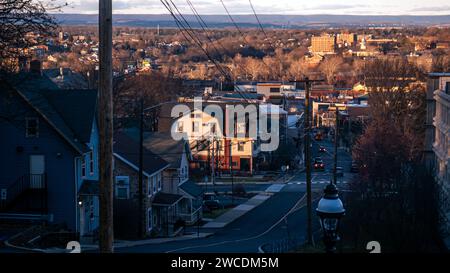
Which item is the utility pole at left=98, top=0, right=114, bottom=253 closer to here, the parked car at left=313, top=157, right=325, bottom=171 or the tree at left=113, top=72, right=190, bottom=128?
the parked car at left=313, top=157, right=325, bottom=171

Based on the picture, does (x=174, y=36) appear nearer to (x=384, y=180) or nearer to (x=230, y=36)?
(x=230, y=36)

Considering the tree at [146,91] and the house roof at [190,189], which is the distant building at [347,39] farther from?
the house roof at [190,189]

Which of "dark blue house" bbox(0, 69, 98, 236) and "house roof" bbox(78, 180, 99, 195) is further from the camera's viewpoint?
"house roof" bbox(78, 180, 99, 195)

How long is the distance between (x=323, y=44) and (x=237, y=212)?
4698 inches

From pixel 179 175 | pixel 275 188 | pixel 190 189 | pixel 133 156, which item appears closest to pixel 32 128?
pixel 133 156

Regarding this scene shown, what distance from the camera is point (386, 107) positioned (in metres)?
41.8

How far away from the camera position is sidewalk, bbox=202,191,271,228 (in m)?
25.8

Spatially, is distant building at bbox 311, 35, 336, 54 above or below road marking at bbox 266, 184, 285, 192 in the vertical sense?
above

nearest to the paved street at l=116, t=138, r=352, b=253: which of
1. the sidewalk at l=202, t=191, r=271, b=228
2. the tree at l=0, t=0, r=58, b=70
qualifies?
the sidewalk at l=202, t=191, r=271, b=228

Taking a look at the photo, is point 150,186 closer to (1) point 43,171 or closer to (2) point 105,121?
(1) point 43,171

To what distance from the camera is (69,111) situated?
66.9 feet

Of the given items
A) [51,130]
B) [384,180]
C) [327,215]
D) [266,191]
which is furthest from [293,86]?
[327,215]

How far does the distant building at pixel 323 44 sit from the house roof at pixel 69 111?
384 ft

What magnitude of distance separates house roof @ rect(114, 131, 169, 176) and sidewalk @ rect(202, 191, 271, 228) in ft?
8.74
